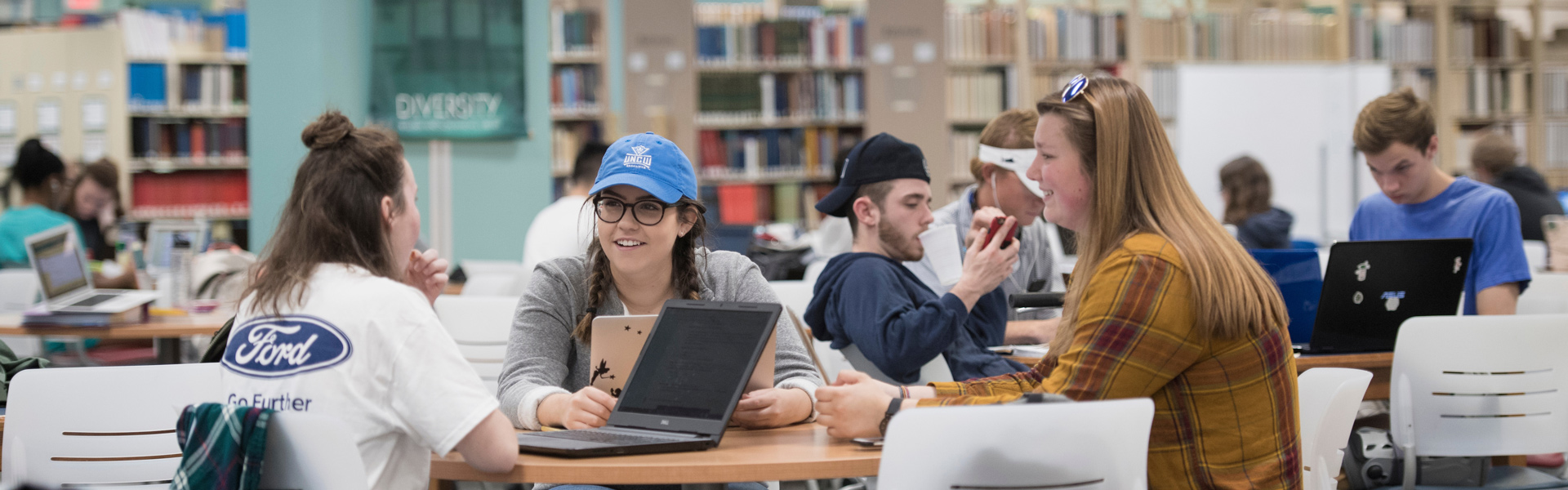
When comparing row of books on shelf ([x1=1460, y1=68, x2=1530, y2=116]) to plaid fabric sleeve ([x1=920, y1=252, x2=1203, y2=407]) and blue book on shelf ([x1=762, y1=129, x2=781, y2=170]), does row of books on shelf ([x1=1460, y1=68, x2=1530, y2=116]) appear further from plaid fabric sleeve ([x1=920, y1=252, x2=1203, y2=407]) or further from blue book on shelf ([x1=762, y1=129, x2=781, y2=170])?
plaid fabric sleeve ([x1=920, y1=252, x2=1203, y2=407])

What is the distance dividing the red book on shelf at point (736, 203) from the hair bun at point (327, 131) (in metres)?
5.76

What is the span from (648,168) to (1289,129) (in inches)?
261

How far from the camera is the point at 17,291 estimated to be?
14.5ft

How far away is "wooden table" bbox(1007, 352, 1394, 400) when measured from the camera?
2638 millimetres

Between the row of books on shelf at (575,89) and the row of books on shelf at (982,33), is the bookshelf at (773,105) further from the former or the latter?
the row of books on shelf at (575,89)

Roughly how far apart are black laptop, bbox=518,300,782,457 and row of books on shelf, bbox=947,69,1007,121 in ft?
18.8

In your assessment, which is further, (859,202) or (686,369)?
(859,202)

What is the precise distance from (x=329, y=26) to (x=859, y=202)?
4.18 metres

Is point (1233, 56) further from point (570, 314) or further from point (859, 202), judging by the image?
point (570, 314)

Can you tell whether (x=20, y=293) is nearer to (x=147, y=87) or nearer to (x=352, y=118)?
(x=352, y=118)

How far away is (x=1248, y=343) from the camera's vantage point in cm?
154

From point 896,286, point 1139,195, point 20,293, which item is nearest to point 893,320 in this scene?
point 896,286

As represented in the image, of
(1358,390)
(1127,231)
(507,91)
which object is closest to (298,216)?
(1127,231)

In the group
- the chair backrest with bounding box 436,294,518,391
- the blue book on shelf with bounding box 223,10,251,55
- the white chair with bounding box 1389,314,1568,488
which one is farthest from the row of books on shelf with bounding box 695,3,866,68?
the white chair with bounding box 1389,314,1568,488
